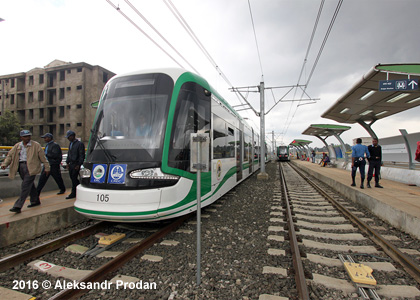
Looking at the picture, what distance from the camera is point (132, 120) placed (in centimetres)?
411

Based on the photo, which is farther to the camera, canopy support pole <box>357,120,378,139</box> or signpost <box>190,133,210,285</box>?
canopy support pole <box>357,120,378,139</box>

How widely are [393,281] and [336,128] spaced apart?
17.2 m

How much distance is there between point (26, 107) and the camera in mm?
41406

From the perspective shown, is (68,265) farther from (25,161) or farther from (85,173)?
(25,161)

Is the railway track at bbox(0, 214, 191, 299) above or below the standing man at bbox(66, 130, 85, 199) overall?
below

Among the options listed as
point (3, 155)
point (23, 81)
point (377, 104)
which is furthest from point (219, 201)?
point (23, 81)

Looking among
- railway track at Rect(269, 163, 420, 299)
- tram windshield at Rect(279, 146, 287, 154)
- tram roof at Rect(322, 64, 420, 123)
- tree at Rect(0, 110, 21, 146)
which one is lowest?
railway track at Rect(269, 163, 420, 299)

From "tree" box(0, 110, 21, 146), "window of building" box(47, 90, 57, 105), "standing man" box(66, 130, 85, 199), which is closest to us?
"standing man" box(66, 130, 85, 199)

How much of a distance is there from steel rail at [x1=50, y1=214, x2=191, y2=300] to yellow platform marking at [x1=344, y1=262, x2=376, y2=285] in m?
2.87

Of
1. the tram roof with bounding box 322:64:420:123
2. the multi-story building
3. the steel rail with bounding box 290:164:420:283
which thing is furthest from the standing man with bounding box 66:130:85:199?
the multi-story building

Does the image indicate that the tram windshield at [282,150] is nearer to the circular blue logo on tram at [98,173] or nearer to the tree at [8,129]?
the circular blue logo on tram at [98,173]

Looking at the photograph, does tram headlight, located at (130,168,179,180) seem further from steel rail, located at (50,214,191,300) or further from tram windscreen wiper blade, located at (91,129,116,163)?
steel rail, located at (50,214,191,300)

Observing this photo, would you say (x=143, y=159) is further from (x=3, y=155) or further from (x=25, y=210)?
(x=3, y=155)

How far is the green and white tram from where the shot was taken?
3.65 meters
